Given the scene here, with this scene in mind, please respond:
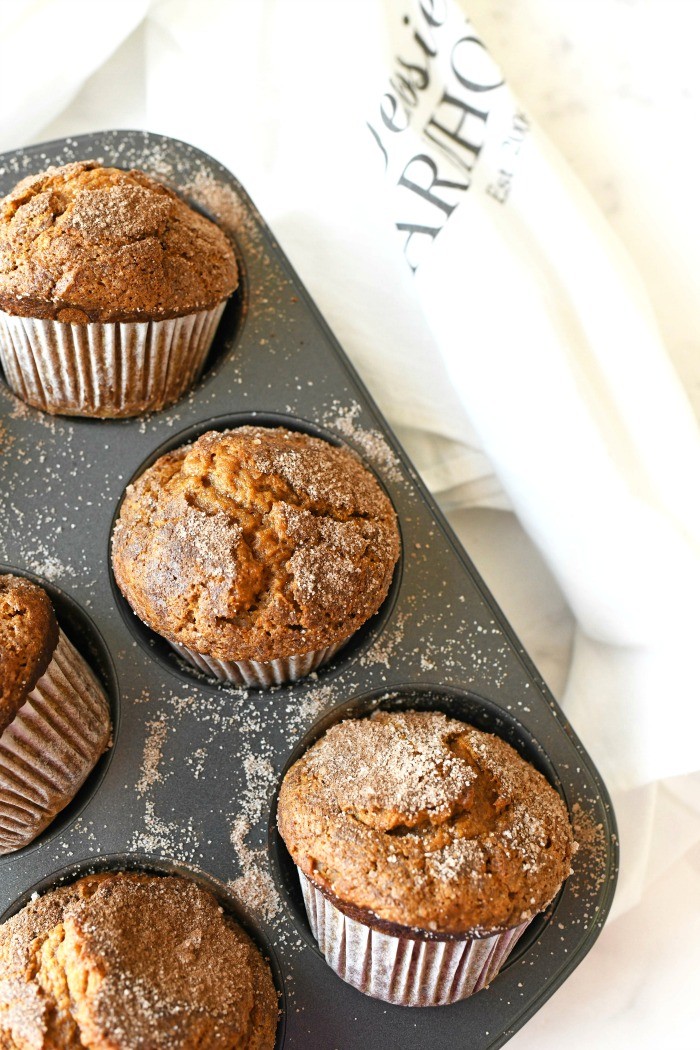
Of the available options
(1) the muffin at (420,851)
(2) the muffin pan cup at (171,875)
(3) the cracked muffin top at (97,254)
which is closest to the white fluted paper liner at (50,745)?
(2) the muffin pan cup at (171,875)

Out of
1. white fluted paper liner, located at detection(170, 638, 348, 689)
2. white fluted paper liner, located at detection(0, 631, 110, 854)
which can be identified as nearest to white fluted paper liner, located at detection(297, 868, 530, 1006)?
white fluted paper liner, located at detection(170, 638, 348, 689)

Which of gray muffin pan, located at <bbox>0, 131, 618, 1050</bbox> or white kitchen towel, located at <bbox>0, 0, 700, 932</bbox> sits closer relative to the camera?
gray muffin pan, located at <bbox>0, 131, 618, 1050</bbox>

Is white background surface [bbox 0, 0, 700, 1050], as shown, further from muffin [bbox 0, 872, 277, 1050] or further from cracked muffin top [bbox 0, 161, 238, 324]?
muffin [bbox 0, 872, 277, 1050]

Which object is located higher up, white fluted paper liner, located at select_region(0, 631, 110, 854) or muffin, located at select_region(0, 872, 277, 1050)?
white fluted paper liner, located at select_region(0, 631, 110, 854)

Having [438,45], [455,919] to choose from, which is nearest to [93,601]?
[455,919]

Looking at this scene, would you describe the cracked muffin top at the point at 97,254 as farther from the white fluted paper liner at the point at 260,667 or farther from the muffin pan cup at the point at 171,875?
the muffin pan cup at the point at 171,875

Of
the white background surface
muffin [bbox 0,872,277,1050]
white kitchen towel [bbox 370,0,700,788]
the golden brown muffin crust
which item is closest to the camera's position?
muffin [bbox 0,872,277,1050]

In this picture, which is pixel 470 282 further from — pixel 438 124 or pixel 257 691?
pixel 257 691
